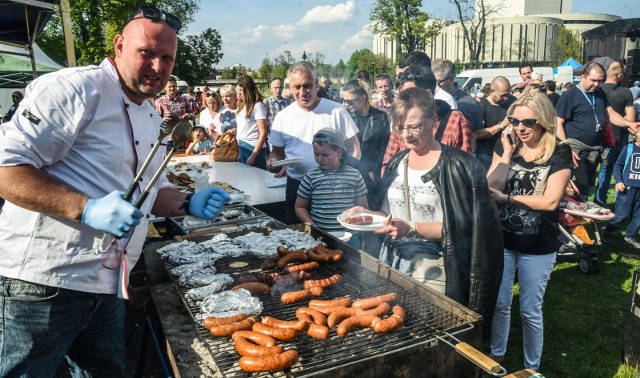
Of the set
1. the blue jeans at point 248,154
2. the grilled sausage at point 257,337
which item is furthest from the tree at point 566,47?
the grilled sausage at point 257,337

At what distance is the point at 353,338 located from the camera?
7.85 feet

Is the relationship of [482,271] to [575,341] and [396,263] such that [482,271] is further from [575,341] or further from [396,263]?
[575,341]

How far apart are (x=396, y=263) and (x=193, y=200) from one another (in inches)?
63.7

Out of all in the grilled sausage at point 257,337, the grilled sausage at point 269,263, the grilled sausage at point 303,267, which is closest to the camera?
the grilled sausage at point 257,337

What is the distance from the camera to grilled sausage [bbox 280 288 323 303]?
2.84m

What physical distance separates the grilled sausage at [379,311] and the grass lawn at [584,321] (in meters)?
2.02

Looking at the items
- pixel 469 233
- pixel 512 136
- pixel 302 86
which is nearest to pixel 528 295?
pixel 469 233

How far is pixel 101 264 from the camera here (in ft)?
7.26

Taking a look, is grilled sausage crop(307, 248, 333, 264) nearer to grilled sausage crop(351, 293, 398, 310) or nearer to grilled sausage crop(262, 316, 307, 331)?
grilled sausage crop(351, 293, 398, 310)

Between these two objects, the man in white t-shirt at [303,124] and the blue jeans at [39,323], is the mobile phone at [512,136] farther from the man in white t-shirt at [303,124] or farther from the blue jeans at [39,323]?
the blue jeans at [39,323]

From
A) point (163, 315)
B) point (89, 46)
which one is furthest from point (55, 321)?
point (89, 46)

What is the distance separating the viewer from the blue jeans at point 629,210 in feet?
21.1

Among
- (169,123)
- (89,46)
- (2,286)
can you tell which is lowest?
(2,286)

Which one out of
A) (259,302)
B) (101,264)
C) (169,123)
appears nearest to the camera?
(101,264)
